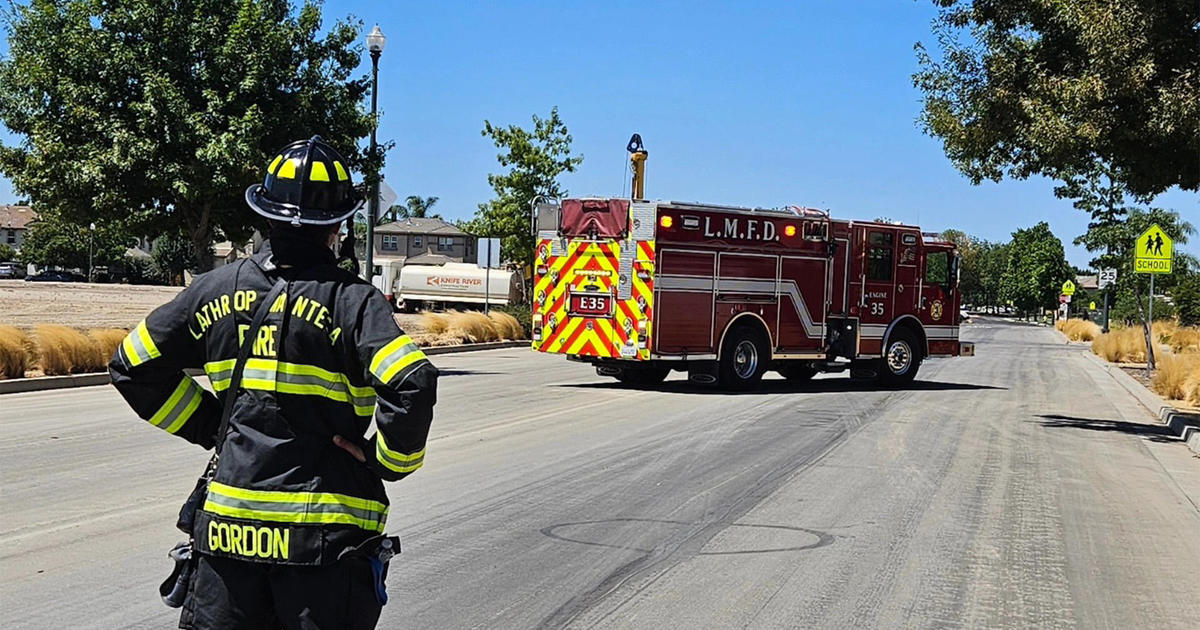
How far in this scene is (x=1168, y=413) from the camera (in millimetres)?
18672

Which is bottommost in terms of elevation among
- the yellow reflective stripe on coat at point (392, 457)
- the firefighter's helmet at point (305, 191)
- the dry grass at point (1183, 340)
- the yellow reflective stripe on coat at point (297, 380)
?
the dry grass at point (1183, 340)

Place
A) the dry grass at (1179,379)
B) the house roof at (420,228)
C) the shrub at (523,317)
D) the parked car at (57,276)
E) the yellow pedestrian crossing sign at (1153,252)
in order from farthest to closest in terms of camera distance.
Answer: the house roof at (420,228) → the parked car at (57,276) → the shrub at (523,317) → the yellow pedestrian crossing sign at (1153,252) → the dry grass at (1179,379)

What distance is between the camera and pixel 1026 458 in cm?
1288

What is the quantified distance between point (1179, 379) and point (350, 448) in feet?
69.8

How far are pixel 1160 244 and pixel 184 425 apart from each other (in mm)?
23336

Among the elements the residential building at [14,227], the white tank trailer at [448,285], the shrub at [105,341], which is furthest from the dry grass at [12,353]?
the residential building at [14,227]

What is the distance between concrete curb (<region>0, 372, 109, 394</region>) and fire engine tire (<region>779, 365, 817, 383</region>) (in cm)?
1165

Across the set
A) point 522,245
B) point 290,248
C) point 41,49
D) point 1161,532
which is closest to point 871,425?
point 1161,532

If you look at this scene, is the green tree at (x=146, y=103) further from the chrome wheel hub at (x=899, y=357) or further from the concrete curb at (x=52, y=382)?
the chrome wheel hub at (x=899, y=357)

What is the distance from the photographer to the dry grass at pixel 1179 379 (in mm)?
20562

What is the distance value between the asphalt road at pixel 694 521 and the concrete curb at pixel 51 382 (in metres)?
0.71

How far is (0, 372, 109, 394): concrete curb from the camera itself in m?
16.2

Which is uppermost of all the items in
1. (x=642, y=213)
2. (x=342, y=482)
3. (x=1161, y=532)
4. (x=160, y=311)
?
(x=642, y=213)

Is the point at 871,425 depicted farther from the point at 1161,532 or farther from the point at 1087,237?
the point at 1087,237
